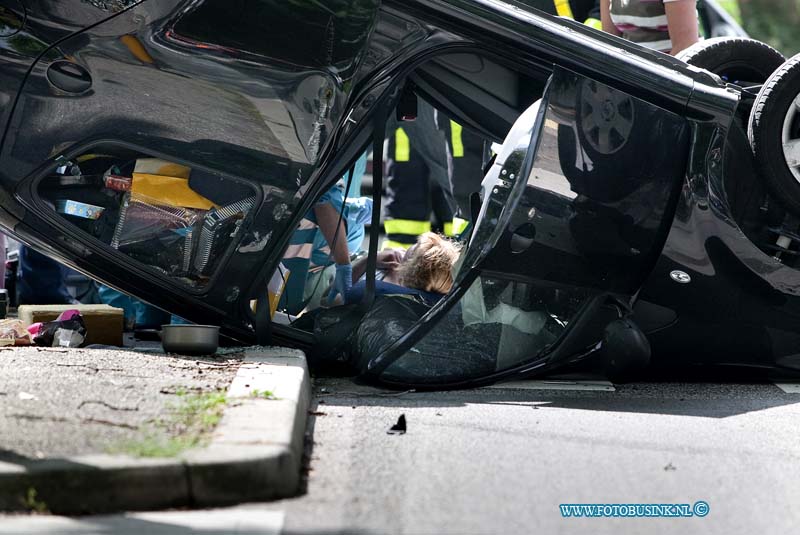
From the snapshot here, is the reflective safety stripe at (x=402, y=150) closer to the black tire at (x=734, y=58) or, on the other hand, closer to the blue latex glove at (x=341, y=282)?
the blue latex glove at (x=341, y=282)

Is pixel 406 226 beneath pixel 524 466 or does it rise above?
beneath

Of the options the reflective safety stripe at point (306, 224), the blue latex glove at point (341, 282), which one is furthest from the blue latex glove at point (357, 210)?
the reflective safety stripe at point (306, 224)

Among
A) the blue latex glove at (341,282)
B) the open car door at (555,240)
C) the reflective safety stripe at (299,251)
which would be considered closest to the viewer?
the open car door at (555,240)

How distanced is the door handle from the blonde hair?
168cm

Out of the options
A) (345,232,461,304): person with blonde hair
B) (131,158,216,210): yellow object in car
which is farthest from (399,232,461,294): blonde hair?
(131,158,216,210): yellow object in car

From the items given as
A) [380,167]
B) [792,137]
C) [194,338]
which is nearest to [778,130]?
[792,137]

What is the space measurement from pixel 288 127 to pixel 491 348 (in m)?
1.19

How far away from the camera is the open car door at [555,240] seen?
4.53 meters

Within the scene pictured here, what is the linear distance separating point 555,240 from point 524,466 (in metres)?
1.32

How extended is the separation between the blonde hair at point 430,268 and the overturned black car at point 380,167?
20.4 inches

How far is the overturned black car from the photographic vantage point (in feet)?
14.5

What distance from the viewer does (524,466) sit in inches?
138

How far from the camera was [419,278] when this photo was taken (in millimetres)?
5336

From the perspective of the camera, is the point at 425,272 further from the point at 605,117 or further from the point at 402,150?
the point at 402,150
